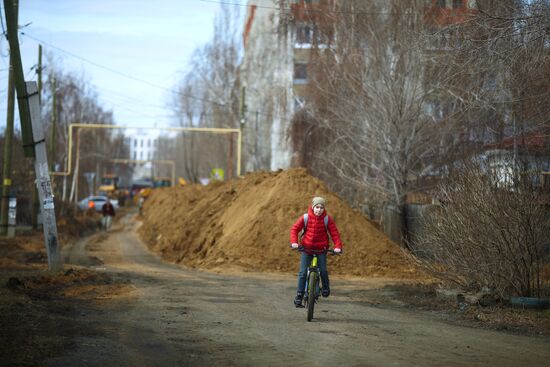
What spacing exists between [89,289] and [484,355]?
8.81 metres

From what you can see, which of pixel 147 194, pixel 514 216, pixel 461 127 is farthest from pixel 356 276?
pixel 147 194

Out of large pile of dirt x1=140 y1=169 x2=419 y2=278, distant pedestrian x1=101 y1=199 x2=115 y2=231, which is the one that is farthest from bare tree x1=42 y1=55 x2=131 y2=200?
large pile of dirt x1=140 y1=169 x2=419 y2=278

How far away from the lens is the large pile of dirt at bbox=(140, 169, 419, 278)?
22.0 metres

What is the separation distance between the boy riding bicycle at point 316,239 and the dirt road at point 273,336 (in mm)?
585

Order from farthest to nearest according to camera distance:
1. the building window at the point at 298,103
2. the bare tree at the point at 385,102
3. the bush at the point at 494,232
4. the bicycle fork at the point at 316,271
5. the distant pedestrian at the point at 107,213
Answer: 1. the distant pedestrian at the point at 107,213
2. the building window at the point at 298,103
3. the bare tree at the point at 385,102
4. the bush at the point at 494,232
5. the bicycle fork at the point at 316,271

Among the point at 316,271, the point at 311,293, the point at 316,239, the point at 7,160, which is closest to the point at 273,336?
the point at 311,293

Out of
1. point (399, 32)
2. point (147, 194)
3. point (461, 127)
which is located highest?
point (399, 32)

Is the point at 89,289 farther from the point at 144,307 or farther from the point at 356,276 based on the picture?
the point at 356,276

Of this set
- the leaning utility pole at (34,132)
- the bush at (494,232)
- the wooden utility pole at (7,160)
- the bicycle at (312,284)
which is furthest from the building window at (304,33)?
the bicycle at (312,284)

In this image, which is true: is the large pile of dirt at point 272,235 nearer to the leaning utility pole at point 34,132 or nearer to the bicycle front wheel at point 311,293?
the leaning utility pole at point 34,132

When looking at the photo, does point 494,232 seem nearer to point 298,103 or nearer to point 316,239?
point 316,239

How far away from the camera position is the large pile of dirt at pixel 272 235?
866 inches

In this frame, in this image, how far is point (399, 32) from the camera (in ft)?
84.5

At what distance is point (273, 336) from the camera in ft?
32.8
